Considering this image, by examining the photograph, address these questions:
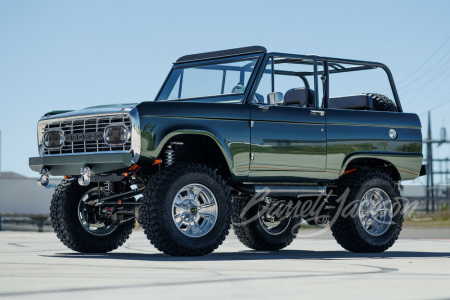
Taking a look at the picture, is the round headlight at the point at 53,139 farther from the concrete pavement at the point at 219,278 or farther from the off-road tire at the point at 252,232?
the off-road tire at the point at 252,232

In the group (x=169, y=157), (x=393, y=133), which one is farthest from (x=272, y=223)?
(x=169, y=157)

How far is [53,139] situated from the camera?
9859 mm

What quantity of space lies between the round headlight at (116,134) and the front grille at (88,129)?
4 centimetres

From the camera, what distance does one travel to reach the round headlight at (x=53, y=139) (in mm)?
9773

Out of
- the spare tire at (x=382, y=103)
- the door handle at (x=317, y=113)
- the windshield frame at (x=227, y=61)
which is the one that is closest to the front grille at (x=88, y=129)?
the windshield frame at (x=227, y=61)

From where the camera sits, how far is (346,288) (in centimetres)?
585

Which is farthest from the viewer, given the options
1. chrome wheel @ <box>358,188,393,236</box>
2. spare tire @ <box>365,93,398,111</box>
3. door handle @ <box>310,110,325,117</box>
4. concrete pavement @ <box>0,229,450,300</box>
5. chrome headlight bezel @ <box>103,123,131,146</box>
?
spare tire @ <box>365,93,398,111</box>

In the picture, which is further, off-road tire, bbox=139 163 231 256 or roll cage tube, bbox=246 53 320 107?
roll cage tube, bbox=246 53 320 107

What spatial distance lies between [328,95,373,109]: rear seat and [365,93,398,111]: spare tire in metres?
0.19

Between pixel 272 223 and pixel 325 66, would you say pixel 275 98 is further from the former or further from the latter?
pixel 272 223

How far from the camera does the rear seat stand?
11.5 meters

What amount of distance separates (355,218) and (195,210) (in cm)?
248

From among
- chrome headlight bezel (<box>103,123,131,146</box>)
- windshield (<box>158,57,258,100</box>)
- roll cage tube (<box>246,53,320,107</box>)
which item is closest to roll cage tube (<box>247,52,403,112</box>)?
roll cage tube (<box>246,53,320,107</box>)

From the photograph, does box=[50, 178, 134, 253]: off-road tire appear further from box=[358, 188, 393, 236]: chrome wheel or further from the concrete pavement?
box=[358, 188, 393, 236]: chrome wheel
